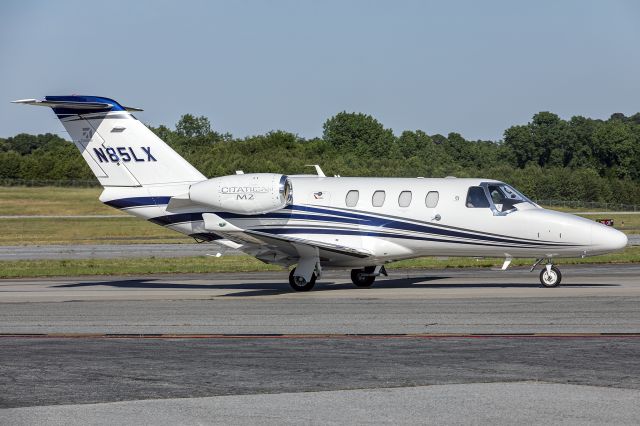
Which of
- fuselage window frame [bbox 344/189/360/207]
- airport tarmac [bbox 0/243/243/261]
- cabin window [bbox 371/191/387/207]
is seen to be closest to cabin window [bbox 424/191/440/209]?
cabin window [bbox 371/191/387/207]

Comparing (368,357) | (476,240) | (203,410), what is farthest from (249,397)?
(476,240)

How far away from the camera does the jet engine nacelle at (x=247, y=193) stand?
25719 mm

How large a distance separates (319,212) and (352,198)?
0.92m

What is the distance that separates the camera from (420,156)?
351 feet

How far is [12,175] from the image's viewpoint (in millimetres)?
101875

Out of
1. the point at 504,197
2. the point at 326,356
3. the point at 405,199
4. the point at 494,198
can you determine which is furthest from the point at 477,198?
the point at 326,356

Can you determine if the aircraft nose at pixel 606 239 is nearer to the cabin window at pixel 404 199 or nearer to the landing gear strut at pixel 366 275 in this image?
the cabin window at pixel 404 199

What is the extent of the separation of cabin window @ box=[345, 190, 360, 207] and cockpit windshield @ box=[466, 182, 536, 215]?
284 cm

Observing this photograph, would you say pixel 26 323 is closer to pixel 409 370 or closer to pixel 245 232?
pixel 245 232

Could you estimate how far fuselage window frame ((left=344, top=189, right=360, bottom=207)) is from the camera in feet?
86.1

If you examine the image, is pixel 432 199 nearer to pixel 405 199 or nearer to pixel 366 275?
pixel 405 199

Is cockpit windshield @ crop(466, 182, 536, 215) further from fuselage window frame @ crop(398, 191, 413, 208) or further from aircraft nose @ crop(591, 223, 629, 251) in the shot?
aircraft nose @ crop(591, 223, 629, 251)

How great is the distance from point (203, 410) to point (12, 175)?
95.9 metres

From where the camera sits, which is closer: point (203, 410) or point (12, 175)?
point (203, 410)
